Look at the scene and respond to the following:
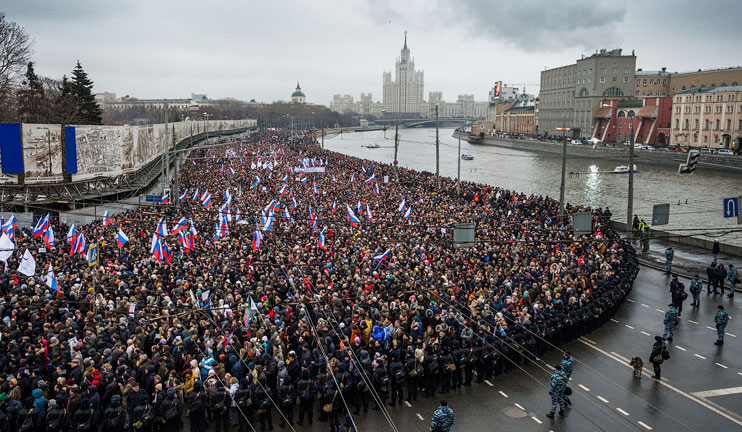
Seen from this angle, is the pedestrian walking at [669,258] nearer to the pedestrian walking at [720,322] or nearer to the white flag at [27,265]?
the pedestrian walking at [720,322]

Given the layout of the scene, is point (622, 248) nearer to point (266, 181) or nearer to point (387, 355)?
point (387, 355)

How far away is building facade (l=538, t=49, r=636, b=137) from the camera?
9531 cm

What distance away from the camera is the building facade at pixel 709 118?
67250 mm

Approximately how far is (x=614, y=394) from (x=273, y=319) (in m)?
7.11

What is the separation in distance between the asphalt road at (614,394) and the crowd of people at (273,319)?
0.39 m

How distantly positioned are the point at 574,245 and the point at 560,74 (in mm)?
97224

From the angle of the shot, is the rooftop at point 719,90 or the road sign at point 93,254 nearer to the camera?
the road sign at point 93,254

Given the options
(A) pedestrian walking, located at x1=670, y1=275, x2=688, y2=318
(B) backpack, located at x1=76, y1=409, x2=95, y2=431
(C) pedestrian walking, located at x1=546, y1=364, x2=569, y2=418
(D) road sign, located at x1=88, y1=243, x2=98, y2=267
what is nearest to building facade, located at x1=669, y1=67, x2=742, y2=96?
(A) pedestrian walking, located at x1=670, y1=275, x2=688, y2=318

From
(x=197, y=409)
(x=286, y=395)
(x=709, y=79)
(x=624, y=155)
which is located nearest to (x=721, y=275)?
(x=286, y=395)

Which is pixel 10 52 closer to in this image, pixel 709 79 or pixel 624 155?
pixel 624 155

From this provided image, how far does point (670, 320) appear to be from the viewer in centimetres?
1340

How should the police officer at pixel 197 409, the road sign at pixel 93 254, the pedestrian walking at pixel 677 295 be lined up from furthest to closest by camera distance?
the pedestrian walking at pixel 677 295 < the road sign at pixel 93 254 < the police officer at pixel 197 409

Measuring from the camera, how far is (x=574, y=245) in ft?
68.0

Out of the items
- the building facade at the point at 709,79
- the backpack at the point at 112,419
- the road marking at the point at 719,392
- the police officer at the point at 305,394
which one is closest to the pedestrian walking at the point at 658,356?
the road marking at the point at 719,392
